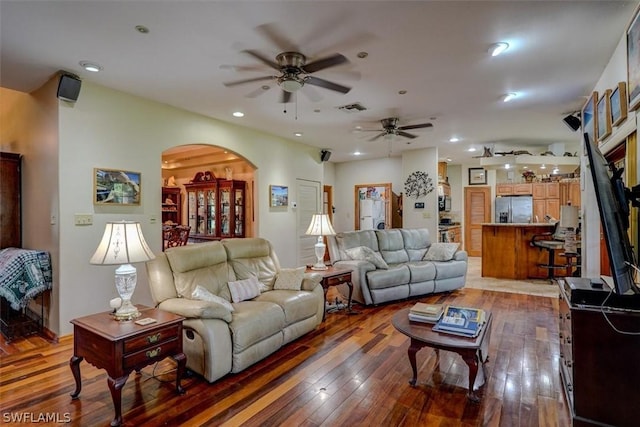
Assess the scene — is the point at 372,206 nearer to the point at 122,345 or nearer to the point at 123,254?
the point at 123,254

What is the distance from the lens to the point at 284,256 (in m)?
6.48

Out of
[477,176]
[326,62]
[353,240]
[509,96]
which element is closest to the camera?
[326,62]

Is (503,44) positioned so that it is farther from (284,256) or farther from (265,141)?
(284,256)

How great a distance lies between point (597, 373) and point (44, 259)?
496 centimetres

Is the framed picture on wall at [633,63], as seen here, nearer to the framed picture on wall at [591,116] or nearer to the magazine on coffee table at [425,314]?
the framed picture on wall at [591,116]

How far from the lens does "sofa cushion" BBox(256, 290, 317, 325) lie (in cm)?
320

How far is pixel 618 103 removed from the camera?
277 centimetres

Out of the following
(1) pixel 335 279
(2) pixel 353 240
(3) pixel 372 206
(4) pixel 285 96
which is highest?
(4) pixel 285 96

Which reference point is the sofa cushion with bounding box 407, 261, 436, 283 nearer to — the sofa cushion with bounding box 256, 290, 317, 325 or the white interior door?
the sofa cushion with bounding box 256, 290, 317, 325

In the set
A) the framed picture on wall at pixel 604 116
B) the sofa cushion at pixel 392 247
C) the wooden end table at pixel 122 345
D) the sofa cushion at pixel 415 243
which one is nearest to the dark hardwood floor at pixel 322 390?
the wooden end table at pixel 122 345

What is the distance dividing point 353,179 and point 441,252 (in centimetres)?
437

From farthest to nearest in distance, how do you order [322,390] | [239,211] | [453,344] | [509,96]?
[239,211]
[509,96]
[322,390]
[453,344]

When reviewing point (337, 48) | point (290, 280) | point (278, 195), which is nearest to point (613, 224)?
point (337, 48)

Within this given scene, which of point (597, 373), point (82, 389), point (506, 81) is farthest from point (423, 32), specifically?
point (82, 389)
